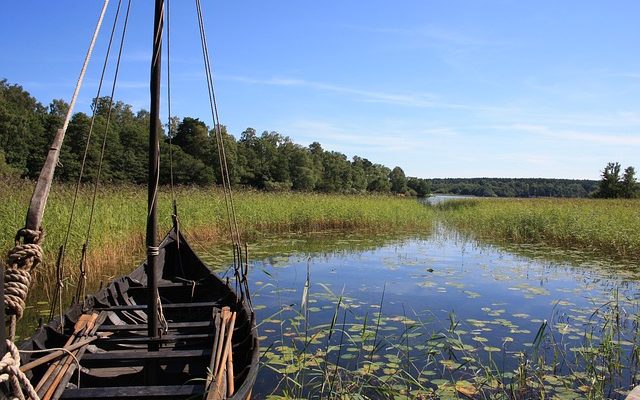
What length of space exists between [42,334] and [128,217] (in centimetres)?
728

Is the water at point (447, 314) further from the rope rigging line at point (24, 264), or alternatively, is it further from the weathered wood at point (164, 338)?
the rope rigging line at point (24, 264)

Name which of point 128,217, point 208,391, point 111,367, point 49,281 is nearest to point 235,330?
point 111,367

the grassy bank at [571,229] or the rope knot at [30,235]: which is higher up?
the rope knot at [30,235]

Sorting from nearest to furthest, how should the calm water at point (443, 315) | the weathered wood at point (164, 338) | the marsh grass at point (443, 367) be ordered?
1. the weathered wood at point (164, 338)
2. the marsh grass at point (443, 367)
3. the calm water at point (443, 315)

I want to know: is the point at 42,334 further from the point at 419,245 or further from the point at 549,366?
the point at 419,245

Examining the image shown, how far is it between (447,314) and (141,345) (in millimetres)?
4273

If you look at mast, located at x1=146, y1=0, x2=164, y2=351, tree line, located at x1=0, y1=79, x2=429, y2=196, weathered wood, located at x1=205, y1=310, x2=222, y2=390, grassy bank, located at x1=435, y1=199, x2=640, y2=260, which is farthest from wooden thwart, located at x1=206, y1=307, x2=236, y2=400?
tree line, located at x1=0, y1=79, x2=429, y2=196

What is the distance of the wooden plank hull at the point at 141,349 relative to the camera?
270 centimetres

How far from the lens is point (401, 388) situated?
12.9 feet

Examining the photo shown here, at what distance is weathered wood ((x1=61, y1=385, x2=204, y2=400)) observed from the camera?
2.62 meters

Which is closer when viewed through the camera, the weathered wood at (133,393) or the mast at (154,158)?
the weathered wood at (133,393)

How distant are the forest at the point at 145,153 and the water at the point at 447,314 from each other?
1228 cm

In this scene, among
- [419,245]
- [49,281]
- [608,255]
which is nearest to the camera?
[49,281]

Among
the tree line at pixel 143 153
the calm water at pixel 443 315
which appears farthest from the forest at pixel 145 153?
the calm water at pixel 443 315
